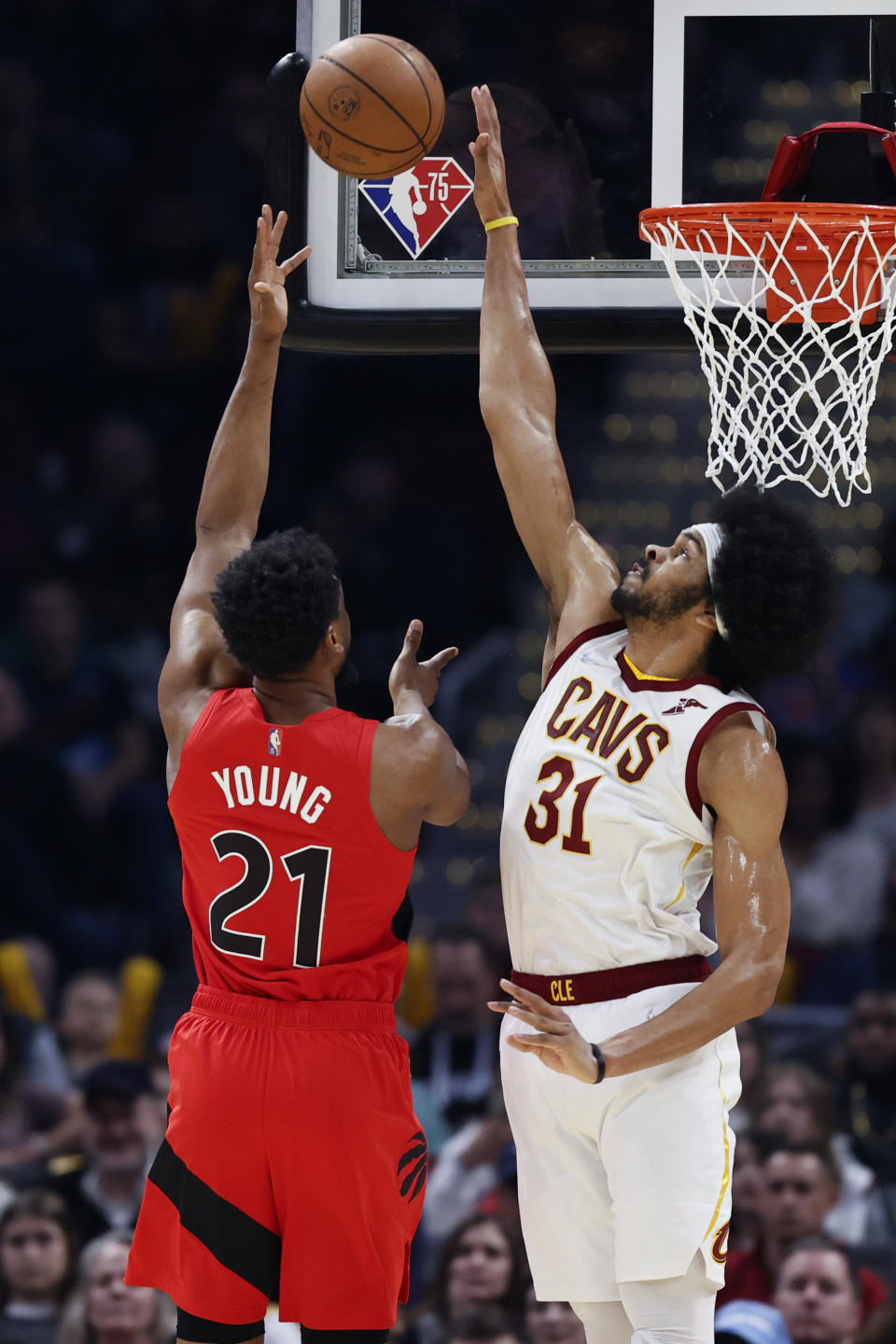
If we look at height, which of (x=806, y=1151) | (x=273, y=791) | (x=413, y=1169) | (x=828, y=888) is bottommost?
(x=806, y=1151)

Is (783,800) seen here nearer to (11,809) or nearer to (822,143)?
(822,143)

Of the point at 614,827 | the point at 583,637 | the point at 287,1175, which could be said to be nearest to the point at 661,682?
the point at 583,637

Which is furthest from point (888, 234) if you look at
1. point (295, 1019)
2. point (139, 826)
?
point (139, 826)

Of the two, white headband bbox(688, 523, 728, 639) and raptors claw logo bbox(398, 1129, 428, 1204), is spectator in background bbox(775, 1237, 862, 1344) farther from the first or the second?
white headband bbox(688, 523, 728, 639)

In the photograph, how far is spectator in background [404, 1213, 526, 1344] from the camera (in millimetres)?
5469

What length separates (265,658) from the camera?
126 inches

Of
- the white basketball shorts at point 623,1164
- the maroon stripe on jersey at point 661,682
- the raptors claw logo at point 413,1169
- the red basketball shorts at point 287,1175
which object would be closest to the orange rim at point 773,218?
the maroon stripe on jersey at point 661,682

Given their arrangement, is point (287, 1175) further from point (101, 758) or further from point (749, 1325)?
point (101, 758)

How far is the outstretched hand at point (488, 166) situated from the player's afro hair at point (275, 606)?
3.56 feet

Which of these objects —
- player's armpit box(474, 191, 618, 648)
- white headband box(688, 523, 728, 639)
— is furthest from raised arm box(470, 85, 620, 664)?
white headband box(688, 523, 728, 639)

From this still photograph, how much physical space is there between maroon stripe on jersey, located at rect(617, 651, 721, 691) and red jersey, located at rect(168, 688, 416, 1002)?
59cm

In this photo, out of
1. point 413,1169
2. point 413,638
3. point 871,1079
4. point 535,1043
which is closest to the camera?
point 535,1043

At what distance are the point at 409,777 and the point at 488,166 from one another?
62.1 inches

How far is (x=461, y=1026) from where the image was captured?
20.2ft
